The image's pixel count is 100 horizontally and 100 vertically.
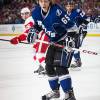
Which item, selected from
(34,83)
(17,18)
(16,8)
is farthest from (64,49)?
(16,8)

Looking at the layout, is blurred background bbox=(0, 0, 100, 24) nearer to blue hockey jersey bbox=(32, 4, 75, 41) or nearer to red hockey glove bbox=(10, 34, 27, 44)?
red hockey glove bbox=(10, 34, 27, 44)

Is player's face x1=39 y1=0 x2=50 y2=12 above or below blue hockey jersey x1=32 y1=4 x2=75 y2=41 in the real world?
above

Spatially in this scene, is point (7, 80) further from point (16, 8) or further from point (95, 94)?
point (16, 8)

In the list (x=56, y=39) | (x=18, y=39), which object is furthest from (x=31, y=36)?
(x=56, y=39)

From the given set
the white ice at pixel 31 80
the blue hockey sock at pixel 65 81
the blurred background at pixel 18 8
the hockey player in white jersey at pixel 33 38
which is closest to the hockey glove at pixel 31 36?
the hockey player in white jersey at pixel 33 38

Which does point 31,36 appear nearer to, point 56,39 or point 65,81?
point 56,39

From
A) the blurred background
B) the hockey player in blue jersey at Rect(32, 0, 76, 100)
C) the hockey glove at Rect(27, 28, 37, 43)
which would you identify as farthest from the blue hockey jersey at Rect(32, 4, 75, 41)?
the blurred background

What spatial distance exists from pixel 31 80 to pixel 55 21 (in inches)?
62.4

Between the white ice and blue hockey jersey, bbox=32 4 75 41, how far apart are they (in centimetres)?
67

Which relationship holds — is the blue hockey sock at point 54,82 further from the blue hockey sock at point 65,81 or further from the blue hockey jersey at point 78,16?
the blue hockey jersey at point 78,16

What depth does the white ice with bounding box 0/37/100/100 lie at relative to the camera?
3895 millimetres

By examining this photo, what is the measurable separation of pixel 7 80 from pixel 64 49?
1.66m

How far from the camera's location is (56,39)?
3.40 m

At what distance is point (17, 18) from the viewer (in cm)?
1253
